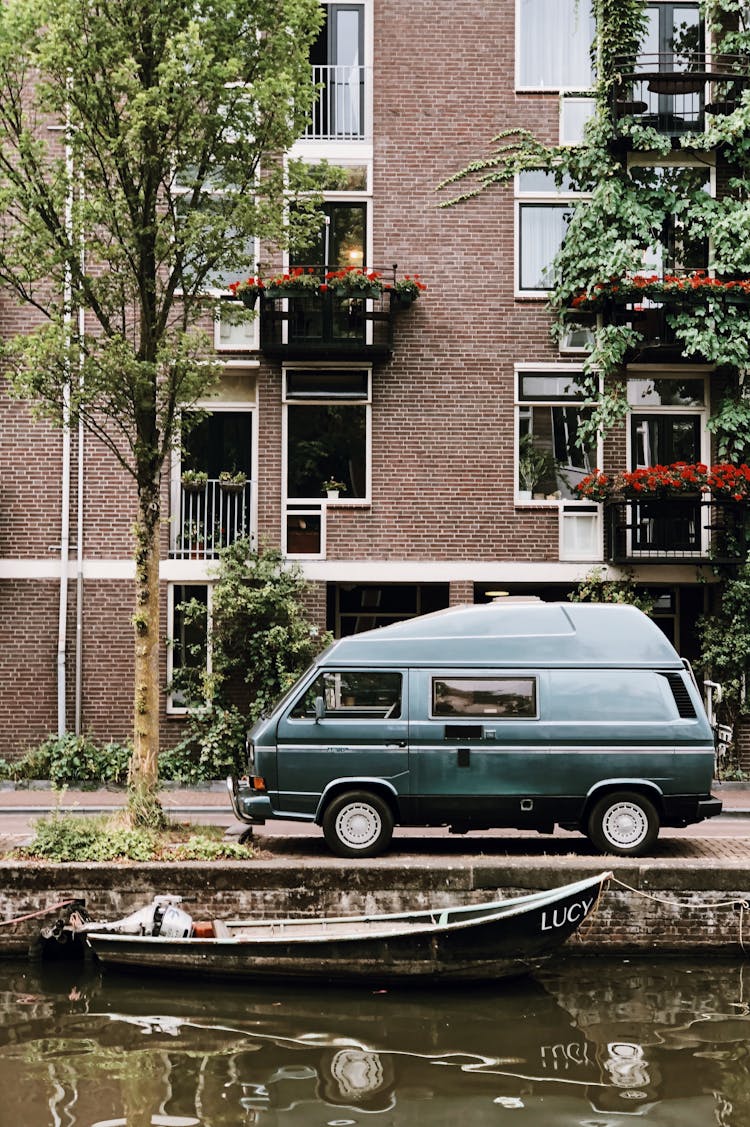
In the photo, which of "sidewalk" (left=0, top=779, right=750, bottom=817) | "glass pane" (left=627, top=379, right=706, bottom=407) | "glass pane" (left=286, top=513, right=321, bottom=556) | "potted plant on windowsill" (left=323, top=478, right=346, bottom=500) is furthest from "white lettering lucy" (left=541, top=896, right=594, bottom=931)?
"glass pane" (left=627, top=379, right=706, bottom=407)

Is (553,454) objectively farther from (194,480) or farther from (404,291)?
(194,480)

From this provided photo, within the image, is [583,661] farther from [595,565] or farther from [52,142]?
[52,142]

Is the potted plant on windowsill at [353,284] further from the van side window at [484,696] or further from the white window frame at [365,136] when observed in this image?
the van side window at [484,696]

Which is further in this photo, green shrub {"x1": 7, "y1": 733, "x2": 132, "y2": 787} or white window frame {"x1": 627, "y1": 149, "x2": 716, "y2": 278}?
white window frame {"x1": 627, "y1": 149, "x2": 716, "y2": 278}

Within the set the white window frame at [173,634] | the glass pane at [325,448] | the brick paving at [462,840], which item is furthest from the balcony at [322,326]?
the brick paving at [462,840]

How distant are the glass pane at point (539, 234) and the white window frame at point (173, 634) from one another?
8135 millimetres

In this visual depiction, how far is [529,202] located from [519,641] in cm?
1188

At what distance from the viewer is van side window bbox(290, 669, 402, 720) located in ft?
40.7

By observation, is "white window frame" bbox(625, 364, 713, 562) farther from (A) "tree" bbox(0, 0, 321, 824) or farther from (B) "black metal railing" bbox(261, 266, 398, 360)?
(A) "tree" bbox(0, 0, 321, 824)

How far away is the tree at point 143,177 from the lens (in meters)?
11.7

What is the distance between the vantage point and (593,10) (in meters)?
21.5

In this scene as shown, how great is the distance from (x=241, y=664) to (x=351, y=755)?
26.5 ft

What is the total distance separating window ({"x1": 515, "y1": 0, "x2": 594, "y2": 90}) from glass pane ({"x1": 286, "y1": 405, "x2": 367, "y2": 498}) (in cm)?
700

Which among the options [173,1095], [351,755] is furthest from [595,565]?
[173,1095]
